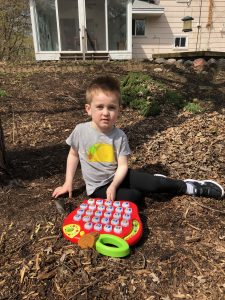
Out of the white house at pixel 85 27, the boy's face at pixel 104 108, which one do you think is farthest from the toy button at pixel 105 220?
the white house at pixel 85 27

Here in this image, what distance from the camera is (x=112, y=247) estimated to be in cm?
227

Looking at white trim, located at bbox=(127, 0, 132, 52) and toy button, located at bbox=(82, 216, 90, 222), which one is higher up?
white trim, located at bbox=(127, 0, 132, 52)

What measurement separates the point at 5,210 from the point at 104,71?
7603 millimetres

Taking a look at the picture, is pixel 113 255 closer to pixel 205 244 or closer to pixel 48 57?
pixel 205 244

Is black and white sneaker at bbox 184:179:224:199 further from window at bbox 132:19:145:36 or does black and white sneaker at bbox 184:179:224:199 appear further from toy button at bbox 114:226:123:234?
window at bbox 132:19:145:36

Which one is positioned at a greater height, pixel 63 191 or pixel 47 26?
pixel 47 26

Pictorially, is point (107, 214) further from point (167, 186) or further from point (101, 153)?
point (167, 186)

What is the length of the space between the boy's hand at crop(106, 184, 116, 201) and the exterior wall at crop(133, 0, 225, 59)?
1457cm

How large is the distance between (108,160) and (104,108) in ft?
1.68

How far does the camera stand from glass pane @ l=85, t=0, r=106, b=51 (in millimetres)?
14180

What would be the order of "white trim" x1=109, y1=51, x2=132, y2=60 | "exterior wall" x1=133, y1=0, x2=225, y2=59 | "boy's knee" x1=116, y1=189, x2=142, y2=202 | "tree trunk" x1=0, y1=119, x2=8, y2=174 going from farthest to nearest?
"exterior wall" x1=133, y1=0, x2=225, y2=59 < "white trim" x1=109, y1=51, x2=132, y2=60 < "tree trunk" x1=0, y1=119, x2=8, y2=174 < "boy's knee" x1=116, y1=189, x2=142, y2=202

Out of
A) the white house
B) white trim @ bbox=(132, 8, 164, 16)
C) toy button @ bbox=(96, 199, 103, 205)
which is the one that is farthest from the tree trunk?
white trim @ bbox=(132, 8, 164, 16)

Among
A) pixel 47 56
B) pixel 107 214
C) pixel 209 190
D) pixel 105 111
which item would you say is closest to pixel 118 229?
pixel 107 214

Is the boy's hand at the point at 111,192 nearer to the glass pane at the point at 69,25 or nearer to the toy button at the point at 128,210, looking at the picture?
the toy button at the point at 128,210
